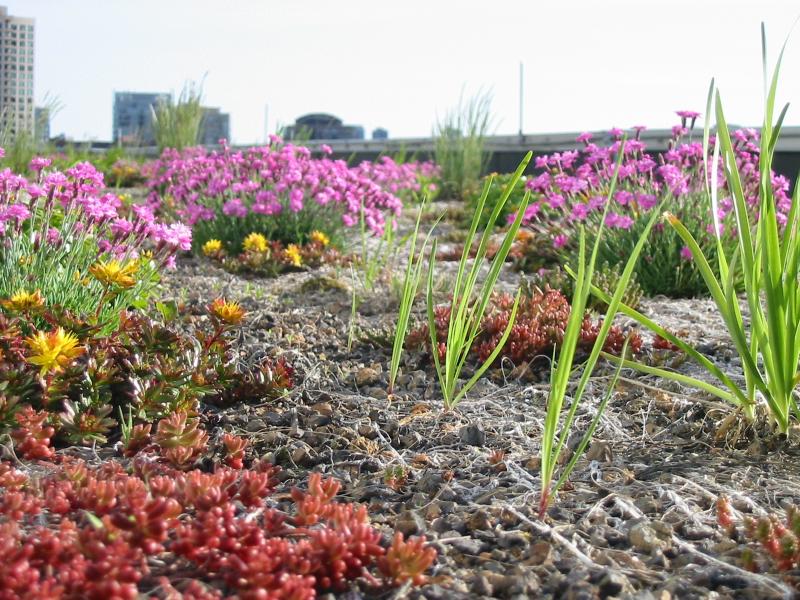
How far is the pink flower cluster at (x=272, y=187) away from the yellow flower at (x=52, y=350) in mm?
3913

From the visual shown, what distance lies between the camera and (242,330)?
4.07 m

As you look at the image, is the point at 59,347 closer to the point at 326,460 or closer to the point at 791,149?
the point at 326,460

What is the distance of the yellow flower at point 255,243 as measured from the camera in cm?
628

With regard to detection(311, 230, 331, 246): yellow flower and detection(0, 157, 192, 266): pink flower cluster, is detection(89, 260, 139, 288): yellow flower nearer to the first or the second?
detection(0, 157, 192, 266): pink flower cluster

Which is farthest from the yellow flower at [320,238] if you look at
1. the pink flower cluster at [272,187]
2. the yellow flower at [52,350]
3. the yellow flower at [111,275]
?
the yellow flower at [52,350]

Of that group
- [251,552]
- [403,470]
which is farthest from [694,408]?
[251,552]

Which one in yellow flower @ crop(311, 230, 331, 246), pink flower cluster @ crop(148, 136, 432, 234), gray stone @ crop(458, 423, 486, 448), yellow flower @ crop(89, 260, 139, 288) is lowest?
gray stone @ crop(458, 423, 486, 448)

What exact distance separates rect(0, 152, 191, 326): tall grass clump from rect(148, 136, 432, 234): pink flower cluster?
8.65 ft

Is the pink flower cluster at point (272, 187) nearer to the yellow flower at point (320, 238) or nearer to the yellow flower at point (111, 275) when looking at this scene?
the yellow flower at point (320, 238)

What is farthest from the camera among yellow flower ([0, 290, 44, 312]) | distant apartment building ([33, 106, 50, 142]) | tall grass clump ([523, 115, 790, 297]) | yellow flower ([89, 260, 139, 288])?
distant apartment building ([33, 106, 50, 142])

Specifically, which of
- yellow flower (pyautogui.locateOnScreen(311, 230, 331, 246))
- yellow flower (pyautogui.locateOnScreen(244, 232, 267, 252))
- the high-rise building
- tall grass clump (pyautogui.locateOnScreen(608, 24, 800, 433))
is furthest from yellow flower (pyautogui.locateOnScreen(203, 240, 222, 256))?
tall grass clump (pyautogui.locateOnScreen(608, 24, 800, 433))

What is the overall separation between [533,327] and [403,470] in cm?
138

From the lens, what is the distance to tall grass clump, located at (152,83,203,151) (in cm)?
1354

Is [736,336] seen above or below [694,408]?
above
